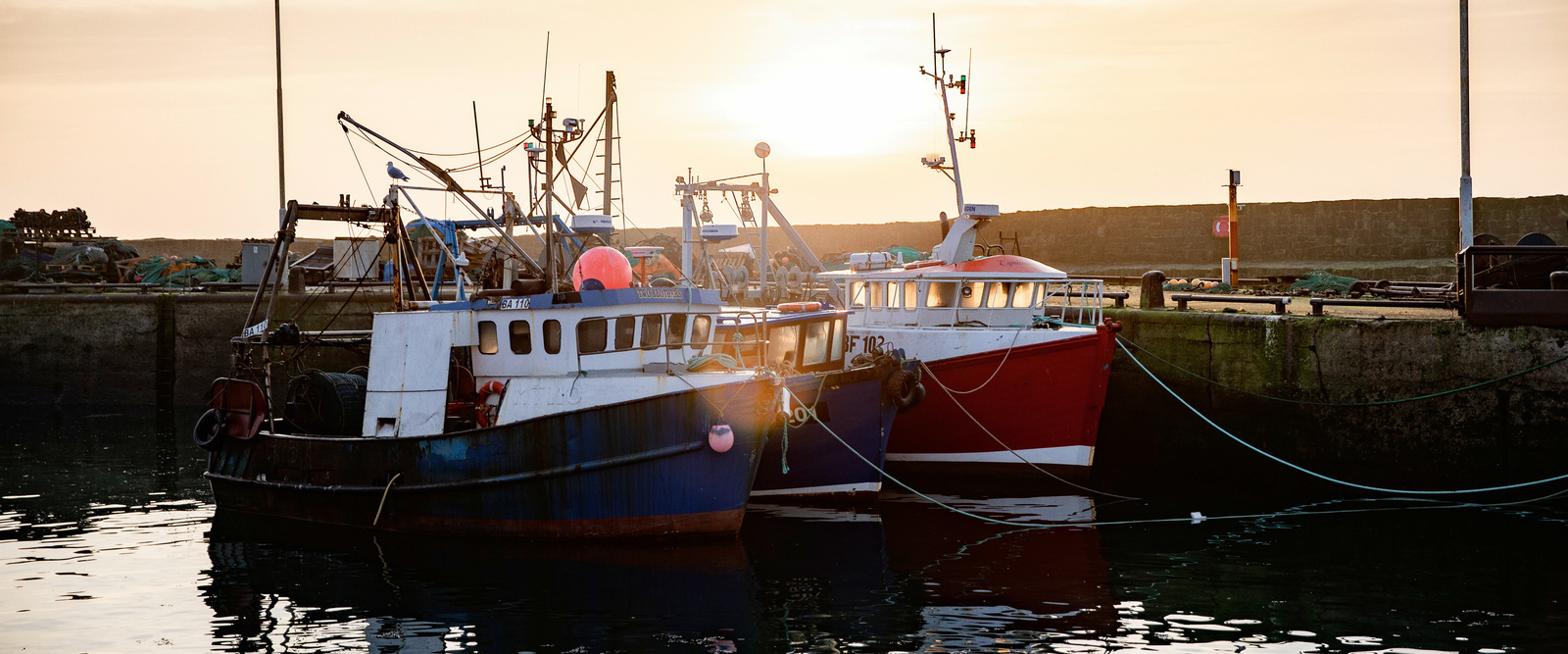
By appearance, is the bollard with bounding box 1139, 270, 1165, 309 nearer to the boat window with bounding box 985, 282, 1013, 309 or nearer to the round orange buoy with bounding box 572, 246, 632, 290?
the boat window with bounding box 985, 282, 1013, 309

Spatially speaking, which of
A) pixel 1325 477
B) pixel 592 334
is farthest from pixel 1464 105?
pixel 592 334

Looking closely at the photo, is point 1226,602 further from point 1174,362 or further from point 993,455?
point 1174,362

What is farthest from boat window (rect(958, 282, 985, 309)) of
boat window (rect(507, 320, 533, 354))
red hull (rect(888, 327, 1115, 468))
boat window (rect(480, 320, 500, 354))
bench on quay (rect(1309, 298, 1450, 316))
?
boat window (rect(480, 320, 500, 354))

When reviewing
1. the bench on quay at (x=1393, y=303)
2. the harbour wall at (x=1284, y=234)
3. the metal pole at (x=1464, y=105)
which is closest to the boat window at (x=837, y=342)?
the bench on quay at (x=1393, y=303)

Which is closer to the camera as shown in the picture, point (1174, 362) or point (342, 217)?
point (342, 217)

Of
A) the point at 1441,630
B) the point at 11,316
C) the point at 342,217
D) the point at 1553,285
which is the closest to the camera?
the point at 1441,630

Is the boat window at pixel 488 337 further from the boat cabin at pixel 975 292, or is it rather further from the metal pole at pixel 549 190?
the boat cabin at pixel 975 292

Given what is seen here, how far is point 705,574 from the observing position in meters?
10.5

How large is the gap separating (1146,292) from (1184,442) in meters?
3.14

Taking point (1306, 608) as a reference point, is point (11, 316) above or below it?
above

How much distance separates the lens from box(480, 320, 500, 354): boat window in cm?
1262

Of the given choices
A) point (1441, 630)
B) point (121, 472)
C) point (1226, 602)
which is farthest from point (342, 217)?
point (1441, 630)

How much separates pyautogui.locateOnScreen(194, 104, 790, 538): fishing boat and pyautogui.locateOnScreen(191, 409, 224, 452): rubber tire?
0.07 ft

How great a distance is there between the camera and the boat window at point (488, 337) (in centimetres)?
1262
